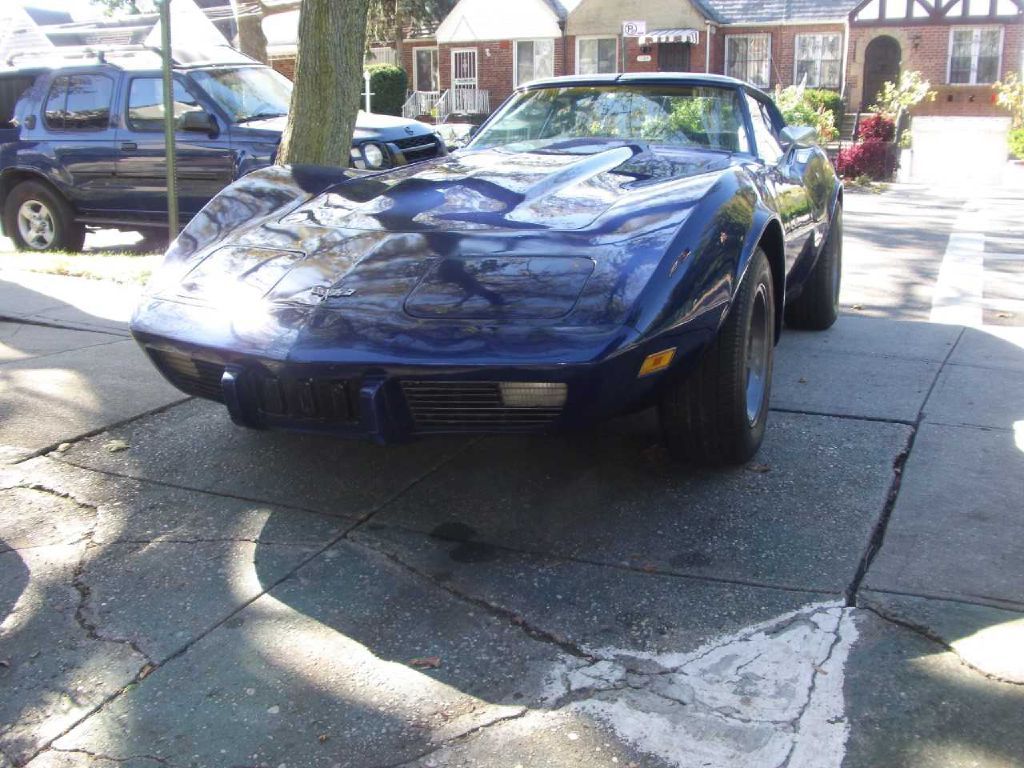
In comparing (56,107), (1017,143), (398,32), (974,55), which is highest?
(398,32)

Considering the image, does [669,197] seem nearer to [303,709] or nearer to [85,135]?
[303,709]

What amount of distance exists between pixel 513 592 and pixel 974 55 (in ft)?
106

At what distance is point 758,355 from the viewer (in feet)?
12.7

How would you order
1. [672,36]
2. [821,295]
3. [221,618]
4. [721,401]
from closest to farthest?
[221,618], [721,401], [821,295], [672,36]

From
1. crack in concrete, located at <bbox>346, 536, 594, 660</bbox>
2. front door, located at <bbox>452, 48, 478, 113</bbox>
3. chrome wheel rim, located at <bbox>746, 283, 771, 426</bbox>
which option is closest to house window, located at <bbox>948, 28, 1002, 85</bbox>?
front door, located at <bbox>452, 48, 478, 113</bbox>

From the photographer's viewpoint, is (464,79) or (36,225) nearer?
(36,225)

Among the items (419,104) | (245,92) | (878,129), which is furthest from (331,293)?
(419,104)

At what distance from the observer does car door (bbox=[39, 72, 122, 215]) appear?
965cm

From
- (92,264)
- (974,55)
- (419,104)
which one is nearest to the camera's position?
(92,264)

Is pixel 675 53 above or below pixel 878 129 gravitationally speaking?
above

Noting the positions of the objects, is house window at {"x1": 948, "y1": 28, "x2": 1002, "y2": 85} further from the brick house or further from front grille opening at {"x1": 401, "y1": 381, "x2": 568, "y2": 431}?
front grille opening at {"x1": 401, "y1": 381, "x2": 568, "y2": 431}

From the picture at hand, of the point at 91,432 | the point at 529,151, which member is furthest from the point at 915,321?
the point at 91,432

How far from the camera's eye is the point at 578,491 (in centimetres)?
361

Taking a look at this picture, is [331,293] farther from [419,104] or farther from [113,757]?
[419,104]
